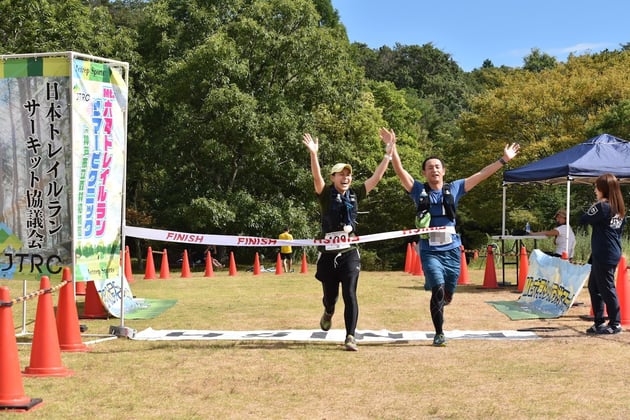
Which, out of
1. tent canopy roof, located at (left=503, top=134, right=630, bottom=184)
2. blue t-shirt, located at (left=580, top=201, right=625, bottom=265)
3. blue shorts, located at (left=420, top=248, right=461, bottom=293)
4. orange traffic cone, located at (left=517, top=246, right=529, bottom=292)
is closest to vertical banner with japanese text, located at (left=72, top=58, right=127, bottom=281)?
blue shorts, located at (left=420, top=248, right=461, bottom=293)

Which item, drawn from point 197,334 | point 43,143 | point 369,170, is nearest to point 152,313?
point 197,334

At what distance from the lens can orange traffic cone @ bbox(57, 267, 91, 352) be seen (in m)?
8.48

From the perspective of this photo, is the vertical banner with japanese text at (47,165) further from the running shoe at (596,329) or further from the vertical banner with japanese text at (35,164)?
the running shoe at (596,329)

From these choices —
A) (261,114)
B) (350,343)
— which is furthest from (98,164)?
(261,114)

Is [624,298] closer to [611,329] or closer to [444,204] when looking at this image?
[611,329]

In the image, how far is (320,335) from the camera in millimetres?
9633

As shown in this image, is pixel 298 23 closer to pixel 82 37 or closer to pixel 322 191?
pixel 82 37

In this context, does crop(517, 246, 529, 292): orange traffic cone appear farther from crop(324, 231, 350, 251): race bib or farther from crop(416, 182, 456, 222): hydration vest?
crop(324, 231, 350, 251): race bib

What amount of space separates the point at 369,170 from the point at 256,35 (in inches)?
390

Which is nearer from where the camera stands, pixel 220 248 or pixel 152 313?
pixel 152 313

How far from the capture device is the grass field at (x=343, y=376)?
19.3ft

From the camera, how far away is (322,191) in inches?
338

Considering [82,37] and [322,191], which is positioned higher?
[82,37]

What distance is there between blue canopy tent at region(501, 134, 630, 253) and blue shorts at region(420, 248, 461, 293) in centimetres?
657
